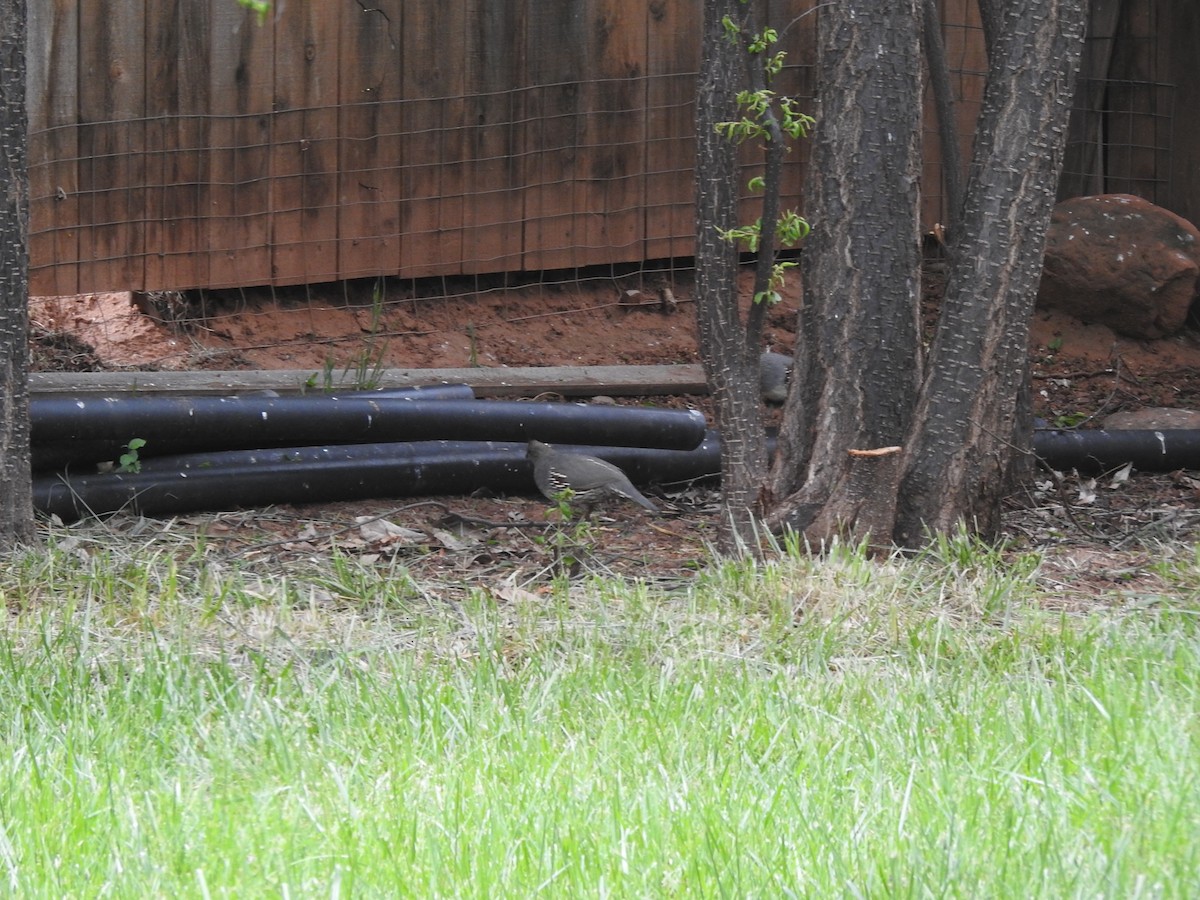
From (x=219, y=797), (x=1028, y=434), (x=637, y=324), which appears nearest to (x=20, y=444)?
(x=219, y=797)

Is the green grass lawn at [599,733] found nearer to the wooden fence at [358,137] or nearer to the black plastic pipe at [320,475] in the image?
the black plastic pipe at [320,475]

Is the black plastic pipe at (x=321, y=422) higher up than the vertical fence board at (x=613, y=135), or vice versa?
the vertical fence board at (x=613, y=135)

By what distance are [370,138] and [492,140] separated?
28.7 inches

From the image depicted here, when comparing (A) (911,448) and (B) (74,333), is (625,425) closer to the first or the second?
(A) (911,448)

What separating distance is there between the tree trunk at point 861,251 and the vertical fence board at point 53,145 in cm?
429

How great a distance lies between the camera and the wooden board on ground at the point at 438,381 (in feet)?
20.5

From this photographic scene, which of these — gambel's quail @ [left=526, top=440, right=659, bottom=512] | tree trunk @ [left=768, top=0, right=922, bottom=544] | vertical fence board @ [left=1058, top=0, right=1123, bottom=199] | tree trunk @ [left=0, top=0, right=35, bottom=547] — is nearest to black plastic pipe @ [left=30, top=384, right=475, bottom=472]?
tree trunk @ [left=0, top=0, right=35, bottom=547]

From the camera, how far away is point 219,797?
101 inches

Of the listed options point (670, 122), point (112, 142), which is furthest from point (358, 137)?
point (670, 122)

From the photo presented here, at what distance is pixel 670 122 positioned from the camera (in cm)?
847

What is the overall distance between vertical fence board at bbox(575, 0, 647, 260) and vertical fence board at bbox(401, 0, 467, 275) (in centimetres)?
77

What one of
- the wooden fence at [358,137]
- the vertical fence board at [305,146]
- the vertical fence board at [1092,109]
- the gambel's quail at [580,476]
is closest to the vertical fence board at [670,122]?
the wooden fence at [358,137]

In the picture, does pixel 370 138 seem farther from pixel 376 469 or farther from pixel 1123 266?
pixel 1123 266

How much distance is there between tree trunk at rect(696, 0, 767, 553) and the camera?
4391 mm
